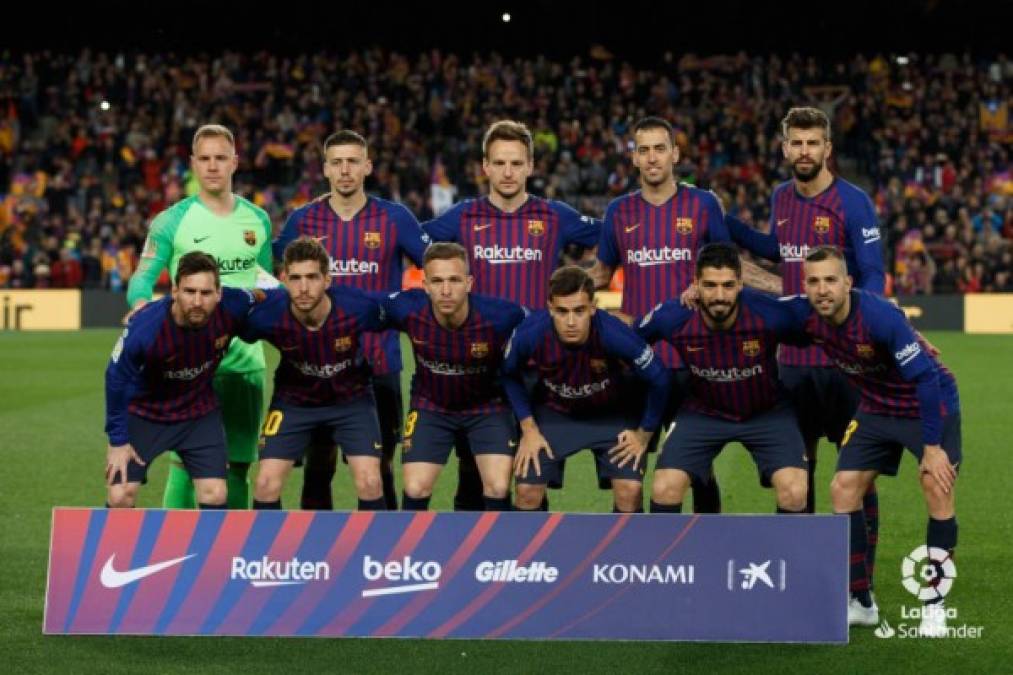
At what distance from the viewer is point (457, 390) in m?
6.68

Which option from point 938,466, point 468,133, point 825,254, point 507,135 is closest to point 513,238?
point 507,135

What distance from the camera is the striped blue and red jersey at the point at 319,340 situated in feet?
21.5

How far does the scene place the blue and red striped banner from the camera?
563cm

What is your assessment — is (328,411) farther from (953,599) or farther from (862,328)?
(953,599)

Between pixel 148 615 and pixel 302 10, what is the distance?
27372 millimetres

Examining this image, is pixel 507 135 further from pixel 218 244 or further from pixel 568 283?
pixel 218 244

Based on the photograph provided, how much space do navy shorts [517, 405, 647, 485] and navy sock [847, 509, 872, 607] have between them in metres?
0.92

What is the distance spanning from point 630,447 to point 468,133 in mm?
22289

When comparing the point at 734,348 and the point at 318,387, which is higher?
the point at 734,348

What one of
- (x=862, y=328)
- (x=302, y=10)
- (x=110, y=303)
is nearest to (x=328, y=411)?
(x=862, y=328)

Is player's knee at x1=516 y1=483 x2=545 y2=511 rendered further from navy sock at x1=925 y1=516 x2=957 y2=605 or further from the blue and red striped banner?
navy sock at x1=925 y1=516 x2=957 y2=605

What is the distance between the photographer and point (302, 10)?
31.7 meters

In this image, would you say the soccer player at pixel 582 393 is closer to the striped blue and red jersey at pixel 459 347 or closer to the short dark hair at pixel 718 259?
the striped blue and red jersey at pixel 459 347

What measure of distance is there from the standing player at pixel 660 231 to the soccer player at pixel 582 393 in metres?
0.38
